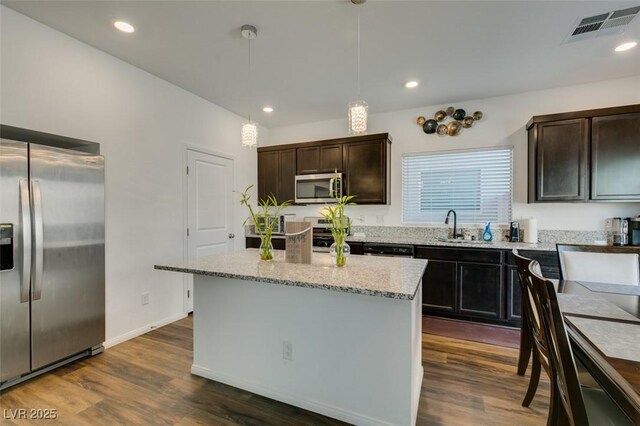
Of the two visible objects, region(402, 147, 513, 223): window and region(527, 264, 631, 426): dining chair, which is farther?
region(402, 147, 513, 223): window

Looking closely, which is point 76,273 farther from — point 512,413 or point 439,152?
point 439,152

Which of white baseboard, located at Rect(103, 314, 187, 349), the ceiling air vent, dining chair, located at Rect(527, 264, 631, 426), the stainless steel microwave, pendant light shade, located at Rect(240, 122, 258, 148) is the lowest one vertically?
white baseboard, located at Rect(103, 314, 187, 349)

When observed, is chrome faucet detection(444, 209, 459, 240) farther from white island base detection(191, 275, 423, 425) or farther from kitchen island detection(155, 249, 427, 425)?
white island base detection(191, 275, 423, 425)

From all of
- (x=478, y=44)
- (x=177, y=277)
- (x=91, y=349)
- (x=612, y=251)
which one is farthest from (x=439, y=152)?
(x=91, y=349)

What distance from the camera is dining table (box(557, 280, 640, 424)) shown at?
94cm

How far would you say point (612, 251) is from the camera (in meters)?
2.21

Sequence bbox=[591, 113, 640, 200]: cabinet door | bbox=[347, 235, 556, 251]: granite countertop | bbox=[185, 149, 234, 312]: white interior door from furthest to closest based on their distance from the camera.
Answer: bbox=[185, 149, 234, 312]: white interior door < bbox=[347, 235, 556, 251]: granite countertop < bbox=[591, 113, 640, 200]: cabinet door

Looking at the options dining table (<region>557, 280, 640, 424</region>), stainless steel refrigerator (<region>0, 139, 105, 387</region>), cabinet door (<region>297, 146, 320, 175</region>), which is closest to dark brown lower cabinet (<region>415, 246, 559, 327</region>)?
dining table (<region>557, 280, 640, 424</region>)

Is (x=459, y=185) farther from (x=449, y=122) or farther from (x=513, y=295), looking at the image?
(x=513, y=295)

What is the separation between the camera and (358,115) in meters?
2.08

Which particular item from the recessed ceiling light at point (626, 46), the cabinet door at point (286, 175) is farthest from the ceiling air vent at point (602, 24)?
the cabinet door at point (286, 175)

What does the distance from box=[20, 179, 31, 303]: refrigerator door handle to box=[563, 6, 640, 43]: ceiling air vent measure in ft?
14.2

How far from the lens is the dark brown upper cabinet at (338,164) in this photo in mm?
4023

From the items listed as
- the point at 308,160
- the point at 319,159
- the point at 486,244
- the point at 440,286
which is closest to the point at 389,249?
the point at 440,286
